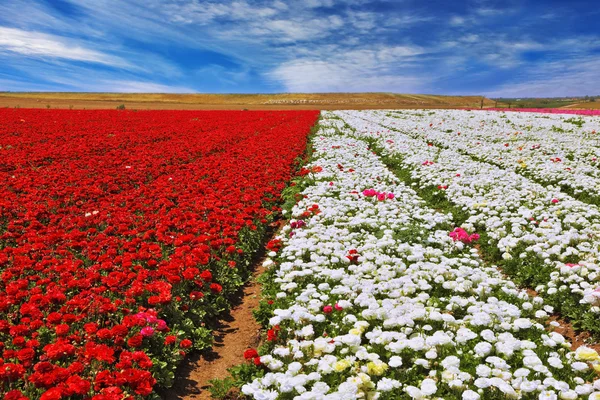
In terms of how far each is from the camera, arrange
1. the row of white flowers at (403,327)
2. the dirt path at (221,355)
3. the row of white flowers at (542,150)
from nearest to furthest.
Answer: the row of white flowers at (403,327) → the dirt path at (221,355) → the row of white flowers at (542,150)

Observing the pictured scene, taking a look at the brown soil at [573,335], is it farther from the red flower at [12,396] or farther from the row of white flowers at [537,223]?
the red flower at [12,396]

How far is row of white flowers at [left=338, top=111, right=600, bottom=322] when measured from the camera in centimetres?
664

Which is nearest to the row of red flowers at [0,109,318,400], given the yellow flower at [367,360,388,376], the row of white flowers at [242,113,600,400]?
the row of white flowers at [242,113,600,400]

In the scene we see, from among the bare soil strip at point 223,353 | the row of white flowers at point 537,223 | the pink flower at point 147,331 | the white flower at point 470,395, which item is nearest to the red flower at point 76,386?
the pink flower at point 147,331

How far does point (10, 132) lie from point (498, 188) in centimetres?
2620

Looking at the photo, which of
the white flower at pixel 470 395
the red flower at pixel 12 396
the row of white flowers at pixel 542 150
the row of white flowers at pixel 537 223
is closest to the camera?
the red flower at pixel 12 396

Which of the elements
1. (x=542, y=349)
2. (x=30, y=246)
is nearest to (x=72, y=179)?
(x=30, y=246)

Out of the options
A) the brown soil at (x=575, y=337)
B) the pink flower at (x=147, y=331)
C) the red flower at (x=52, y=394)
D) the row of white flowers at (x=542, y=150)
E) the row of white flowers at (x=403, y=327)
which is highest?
the row of white flowers at (x=542, y=150)

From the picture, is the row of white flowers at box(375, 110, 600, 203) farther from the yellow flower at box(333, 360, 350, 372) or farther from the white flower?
the yellow flower at box(333, 360, 350, 372)

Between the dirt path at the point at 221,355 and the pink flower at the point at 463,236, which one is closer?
the dirt path at the point at 221,355

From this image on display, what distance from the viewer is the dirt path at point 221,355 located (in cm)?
498

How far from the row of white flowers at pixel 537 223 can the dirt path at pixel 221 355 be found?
17.4ft

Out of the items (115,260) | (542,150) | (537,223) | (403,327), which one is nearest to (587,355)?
(403,327)

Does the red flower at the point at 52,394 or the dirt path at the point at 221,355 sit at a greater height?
the red flower at the point at 52,394
